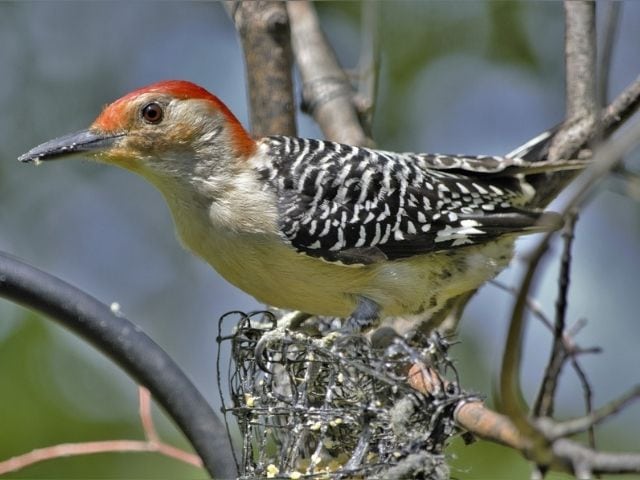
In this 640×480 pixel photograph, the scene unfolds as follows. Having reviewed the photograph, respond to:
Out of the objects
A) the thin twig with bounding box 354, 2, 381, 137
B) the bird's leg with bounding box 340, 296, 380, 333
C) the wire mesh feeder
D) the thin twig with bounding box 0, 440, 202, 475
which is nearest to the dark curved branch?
the wire mesh feeder

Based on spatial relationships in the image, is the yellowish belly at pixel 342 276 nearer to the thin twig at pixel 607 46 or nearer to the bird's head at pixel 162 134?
the bird's head at pixel 162 134

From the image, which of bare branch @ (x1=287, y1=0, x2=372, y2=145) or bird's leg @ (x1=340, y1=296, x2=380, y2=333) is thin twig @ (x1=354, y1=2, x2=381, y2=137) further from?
bird's leg @ (x1=340, y1=296, x2=380, y2=333)

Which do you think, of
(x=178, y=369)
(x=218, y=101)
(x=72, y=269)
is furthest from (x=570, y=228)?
(x=72, y=269)

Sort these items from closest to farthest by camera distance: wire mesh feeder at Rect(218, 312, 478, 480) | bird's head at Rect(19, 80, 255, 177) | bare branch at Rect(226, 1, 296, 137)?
wire mesh feeder at Rect(218, 312, 478, 480)
bird's head at Rect(19, 80, 255, 177)
bare branch at Rect(226, 1, 296, 137)

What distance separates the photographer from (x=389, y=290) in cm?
389

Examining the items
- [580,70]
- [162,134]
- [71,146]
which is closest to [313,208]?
[162,134]

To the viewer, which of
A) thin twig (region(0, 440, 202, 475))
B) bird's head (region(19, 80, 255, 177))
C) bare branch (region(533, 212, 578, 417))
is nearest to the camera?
bare branch (region(533, 212, 578, 417))

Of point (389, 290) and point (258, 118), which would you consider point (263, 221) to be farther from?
point (258, 118)

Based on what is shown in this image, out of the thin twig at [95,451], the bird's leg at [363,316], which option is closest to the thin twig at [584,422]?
the thin twig at [95,451]

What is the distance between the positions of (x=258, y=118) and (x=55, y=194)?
129 inches

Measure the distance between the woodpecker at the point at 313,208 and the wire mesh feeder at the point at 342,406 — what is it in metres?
0.56

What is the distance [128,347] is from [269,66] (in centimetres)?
194

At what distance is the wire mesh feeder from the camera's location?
2.47 m

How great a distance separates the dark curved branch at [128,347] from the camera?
112 inches
